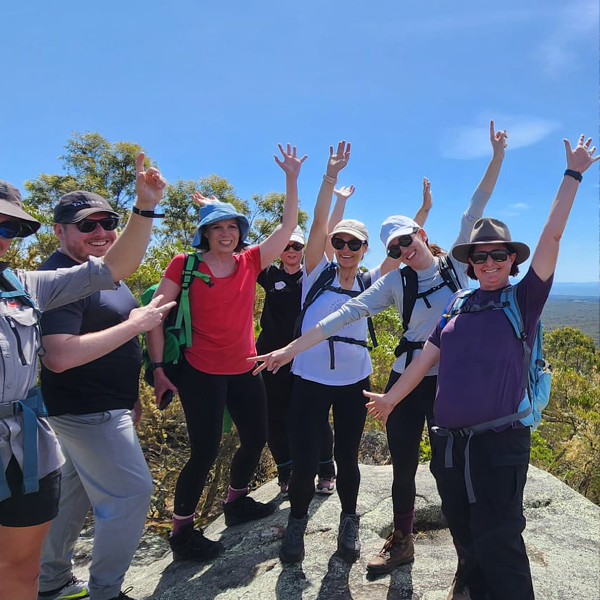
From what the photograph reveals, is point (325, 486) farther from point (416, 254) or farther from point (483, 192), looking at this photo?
point (483, 192)

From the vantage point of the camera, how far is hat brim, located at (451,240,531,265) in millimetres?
2293

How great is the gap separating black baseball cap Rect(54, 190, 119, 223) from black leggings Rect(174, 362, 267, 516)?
1.13 metres

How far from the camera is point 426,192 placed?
3.95 m

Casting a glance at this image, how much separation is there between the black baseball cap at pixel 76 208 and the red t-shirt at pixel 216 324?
68cm

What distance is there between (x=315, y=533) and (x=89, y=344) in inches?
81.3

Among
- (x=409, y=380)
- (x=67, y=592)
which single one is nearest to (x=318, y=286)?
(x=409, y=380)

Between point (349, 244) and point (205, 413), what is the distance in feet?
4.77

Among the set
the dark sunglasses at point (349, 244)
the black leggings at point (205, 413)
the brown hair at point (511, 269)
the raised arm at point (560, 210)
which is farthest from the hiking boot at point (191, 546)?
the raised arm at point (560, 210)

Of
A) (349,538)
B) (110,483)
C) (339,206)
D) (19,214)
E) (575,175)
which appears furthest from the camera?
(339,206)

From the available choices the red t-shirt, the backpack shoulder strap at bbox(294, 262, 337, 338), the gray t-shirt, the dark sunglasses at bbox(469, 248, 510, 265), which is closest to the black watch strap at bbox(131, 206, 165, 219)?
the gray t-shirt

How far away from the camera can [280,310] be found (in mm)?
3840

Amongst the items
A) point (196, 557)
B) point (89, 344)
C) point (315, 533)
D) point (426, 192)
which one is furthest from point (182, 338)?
point (426, 192)

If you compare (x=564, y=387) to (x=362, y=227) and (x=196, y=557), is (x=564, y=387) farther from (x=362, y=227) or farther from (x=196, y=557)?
(x=196, y=557)

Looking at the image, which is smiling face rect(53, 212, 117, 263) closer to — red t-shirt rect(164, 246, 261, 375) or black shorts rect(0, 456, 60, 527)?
red t-shirt rect(164, 246, 261, 375)
